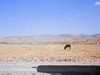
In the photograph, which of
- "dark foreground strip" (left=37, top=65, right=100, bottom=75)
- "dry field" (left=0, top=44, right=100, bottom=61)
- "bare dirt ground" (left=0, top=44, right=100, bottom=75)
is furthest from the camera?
"dry field" (left=0, top=44, right=100, bottom=61)

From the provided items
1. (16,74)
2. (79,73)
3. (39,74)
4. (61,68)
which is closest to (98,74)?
(79,73)

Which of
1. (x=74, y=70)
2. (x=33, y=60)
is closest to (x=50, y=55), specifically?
(x=33, y=60)

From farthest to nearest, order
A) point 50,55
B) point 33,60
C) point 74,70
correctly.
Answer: point 50,55 < point 33,60 < point 74,70

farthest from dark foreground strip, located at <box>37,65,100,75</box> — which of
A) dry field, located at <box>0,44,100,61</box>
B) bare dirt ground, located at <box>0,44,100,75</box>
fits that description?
dry field, located at <box>0,44,100,61</box>

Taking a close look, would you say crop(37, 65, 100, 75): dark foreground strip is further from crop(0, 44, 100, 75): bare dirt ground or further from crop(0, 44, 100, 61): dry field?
crop(0, 44, 100, 61): dry field

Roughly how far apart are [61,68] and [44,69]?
80 cm

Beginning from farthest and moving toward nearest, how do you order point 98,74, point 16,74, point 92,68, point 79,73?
1. point 16,74
2. point 79,73
3. point 92,68
4. point 98,74

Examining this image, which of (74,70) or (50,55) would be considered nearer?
(74,70)

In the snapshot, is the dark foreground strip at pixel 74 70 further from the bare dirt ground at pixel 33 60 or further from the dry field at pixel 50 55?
the dry field at pixel 50 55

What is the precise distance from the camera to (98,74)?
28.2 feet

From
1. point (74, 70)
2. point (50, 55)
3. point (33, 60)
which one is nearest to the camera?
point (74, 70)

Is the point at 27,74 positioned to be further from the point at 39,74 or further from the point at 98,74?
the point at 98,74

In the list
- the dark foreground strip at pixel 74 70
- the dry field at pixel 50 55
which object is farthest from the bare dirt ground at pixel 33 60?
the dark foreground strip at pixel 74 70

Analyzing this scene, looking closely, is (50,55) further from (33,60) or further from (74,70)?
(74,70)
